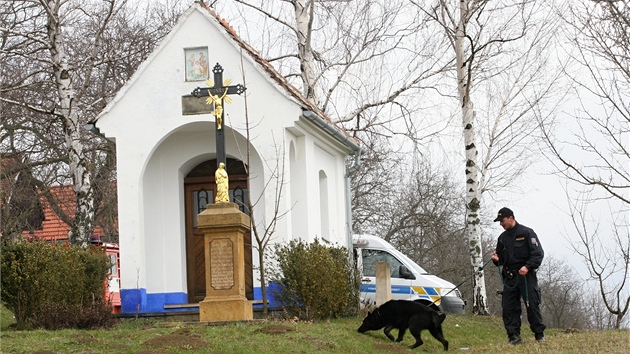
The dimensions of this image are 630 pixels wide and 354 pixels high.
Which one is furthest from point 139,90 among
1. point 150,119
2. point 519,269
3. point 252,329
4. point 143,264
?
point 519,269

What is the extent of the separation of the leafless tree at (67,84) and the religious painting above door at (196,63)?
247 cm

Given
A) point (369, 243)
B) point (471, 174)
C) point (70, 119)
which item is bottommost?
point (369, 243)

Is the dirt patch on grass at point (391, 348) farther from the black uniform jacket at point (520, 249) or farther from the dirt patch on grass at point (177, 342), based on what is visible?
the dirt patch on grass at point (177, 342)

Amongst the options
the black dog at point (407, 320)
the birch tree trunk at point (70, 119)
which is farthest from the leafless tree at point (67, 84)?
the black dog at point (407, 320)

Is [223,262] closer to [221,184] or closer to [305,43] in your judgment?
[221,184]

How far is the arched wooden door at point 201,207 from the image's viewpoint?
20.6 meters

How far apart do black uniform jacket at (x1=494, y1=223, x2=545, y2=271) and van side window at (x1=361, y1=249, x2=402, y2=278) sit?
9366 mm

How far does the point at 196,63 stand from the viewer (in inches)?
784

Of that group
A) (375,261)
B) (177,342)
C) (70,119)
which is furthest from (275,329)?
(375,261)

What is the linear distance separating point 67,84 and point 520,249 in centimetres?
1121

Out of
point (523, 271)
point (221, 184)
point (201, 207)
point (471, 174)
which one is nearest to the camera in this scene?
point (523, 271)

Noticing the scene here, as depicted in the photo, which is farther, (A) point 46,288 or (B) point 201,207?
(B) point 201,207

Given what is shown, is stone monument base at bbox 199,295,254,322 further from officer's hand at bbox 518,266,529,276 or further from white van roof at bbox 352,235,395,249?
white van roof at bbox 352,235,395,249

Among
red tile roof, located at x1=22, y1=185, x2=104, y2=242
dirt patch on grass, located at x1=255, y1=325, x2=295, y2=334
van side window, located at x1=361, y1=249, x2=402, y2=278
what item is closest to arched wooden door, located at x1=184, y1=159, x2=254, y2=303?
van side window, located at x1=361, y1=249, x2=402, y2=278
